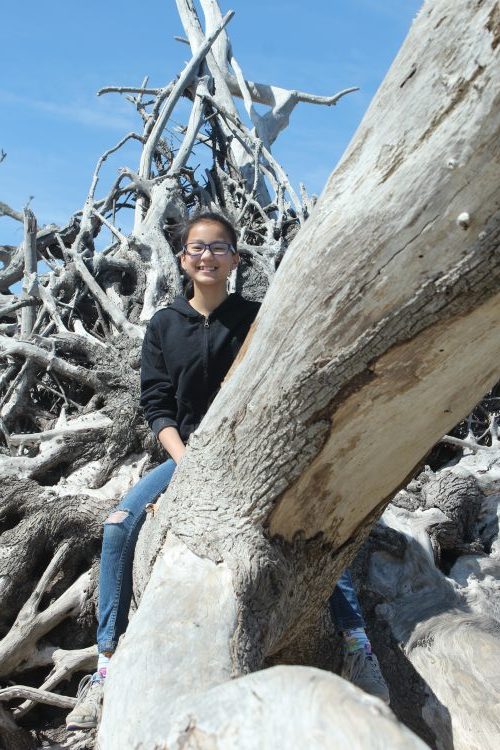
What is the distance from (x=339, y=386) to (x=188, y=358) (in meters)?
1.17

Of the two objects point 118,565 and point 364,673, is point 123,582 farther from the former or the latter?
point 364,673

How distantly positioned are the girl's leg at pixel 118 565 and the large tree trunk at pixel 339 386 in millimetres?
490

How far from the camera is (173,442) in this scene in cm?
345

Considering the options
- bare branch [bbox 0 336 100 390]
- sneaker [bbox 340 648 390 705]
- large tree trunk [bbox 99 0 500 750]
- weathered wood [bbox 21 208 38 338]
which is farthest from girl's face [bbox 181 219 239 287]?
weathered wood [bbox 21 208 38 338]

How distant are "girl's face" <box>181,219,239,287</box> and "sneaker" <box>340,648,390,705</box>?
5.24ft

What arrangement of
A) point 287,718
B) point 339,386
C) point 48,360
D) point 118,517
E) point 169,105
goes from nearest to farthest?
point 287,718
point 339,386
point 118,517
point 48,360
point 169,105

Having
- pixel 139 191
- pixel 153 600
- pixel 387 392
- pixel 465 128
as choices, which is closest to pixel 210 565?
pixel 153 600


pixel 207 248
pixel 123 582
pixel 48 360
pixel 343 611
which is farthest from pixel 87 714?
pixel 48 360

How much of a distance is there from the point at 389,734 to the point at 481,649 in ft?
7.60

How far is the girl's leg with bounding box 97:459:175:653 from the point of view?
3.47 meters

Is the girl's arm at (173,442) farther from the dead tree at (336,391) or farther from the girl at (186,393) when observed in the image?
the dead tree at (336,391)

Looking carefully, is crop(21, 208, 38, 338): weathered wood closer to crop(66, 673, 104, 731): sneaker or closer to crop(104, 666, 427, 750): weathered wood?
crop(66, 673, 104, 731): sneaker

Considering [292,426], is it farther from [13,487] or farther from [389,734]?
[13,487]

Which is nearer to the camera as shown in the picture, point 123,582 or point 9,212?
point 123,582
